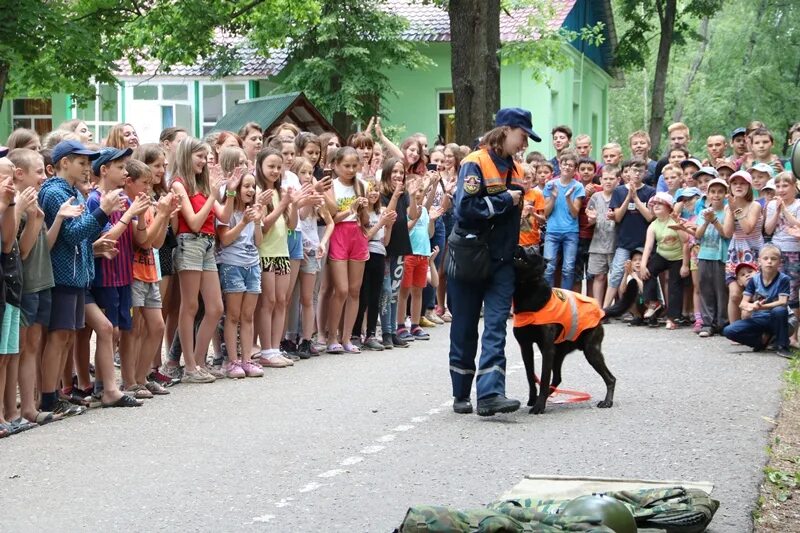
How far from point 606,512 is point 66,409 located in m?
5.24

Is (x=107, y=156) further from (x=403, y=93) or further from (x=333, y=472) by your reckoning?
(x=403, y=93)

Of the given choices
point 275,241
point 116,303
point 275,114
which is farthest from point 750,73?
point 116,303

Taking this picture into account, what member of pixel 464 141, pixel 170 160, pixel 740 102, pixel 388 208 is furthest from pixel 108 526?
pixel 740 102

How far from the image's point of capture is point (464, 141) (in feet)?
66.8

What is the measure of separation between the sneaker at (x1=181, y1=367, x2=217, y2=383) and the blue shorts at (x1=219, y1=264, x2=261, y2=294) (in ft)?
2.62

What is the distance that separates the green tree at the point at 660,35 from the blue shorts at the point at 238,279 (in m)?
25.4

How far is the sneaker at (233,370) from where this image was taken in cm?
1172

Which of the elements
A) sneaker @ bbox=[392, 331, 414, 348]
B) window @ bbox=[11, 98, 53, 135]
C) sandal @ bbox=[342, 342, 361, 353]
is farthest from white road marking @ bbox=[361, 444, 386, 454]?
window @ bbox=[11, 98, 53, 135]

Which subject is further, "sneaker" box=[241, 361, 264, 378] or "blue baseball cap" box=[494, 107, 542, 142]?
"sneaker" box=[241, 361, 264, 378]

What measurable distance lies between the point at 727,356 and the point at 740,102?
34.0 metres

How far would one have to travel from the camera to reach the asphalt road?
6840 millimetres

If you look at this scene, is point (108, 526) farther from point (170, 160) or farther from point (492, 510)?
point (170, 160)

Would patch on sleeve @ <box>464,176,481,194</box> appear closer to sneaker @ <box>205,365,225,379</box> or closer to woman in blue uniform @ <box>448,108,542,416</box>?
woman in blue uniform @ <box>448,108,542,416</box>

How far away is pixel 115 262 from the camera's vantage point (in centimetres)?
1023
